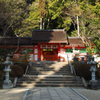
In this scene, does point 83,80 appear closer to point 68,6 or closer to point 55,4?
point 68,6

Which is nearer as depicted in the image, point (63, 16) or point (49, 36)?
point (49, 36)

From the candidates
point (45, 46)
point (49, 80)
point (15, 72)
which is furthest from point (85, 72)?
point (45, 46)

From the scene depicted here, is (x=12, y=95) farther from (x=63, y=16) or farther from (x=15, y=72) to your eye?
(x=63, y=16)

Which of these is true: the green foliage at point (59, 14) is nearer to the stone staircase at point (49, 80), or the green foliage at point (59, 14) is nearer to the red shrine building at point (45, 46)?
the red shrine building at point (45, 46)

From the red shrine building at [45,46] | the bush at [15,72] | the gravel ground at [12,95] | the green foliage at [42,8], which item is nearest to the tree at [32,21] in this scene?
the green foliage at [42,8]

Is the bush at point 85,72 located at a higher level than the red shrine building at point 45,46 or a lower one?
lower

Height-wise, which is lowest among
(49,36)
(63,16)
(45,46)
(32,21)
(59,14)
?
(45,46)

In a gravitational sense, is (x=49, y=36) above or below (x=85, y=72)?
above

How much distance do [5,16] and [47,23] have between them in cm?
1759

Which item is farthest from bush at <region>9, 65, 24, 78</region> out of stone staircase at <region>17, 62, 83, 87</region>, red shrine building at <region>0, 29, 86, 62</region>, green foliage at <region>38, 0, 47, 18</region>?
green foliage at <region>38, 0, 47, 18</region>

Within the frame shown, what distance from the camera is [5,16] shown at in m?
15.0

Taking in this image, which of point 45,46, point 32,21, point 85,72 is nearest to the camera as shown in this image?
point 85,72

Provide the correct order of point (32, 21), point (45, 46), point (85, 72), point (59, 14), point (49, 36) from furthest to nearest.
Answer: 1. point (32, 21)
2. point (59, 14)
3. point (49, 36)
4. point (45, 46)
5. point (85, 72)

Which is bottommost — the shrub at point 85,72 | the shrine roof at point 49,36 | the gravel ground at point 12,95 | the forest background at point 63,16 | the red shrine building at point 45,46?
the gravel ground at point 12,95
